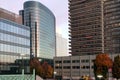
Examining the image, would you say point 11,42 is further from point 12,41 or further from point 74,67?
point 74,67

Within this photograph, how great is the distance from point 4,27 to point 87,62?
123 ft

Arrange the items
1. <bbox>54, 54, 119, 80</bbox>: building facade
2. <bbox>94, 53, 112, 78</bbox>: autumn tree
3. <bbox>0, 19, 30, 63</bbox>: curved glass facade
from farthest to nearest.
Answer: <bbox>54, 54, 119, 80</bbox>: building facade, <bbox>0, 19, 30, 63</bbox>: curved glass facade, <bbox>94, 53, 112, 78</bbox>: autumn tree

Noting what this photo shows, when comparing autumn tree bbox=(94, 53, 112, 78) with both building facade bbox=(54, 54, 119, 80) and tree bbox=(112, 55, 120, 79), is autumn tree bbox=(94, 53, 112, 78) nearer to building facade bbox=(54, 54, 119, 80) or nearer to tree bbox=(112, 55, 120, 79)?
tree bbox=(112, 55, 120, 79)

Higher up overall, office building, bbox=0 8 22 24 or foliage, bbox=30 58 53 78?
office building, bbox=0 8 22 24

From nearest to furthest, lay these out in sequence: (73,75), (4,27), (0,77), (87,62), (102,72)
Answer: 1. (0,77)
2. (102,72)
3. (4,27)
4. (87,62)
5. (73,75)

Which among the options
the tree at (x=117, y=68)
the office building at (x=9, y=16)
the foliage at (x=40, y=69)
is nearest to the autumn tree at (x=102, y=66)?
the tree at (x=117, y=68)

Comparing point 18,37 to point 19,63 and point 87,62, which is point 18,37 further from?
point 87,62

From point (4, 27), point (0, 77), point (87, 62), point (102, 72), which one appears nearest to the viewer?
point (0, 77)

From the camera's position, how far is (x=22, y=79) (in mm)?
18922

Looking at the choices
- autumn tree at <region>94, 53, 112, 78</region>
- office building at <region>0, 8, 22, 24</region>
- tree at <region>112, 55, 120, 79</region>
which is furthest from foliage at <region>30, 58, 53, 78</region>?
office building at <region>0, 8, 22, 24</region>

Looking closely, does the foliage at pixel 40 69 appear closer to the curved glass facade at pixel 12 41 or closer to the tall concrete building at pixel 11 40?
the tall concrete building at pixel 11 40

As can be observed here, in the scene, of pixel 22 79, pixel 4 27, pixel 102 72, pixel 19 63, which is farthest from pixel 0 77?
pixel 19 63

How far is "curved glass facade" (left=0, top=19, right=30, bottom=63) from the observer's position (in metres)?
115

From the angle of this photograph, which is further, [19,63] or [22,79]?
[19,63]
